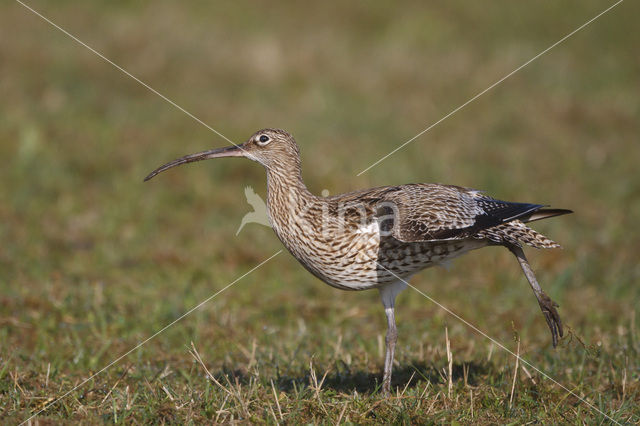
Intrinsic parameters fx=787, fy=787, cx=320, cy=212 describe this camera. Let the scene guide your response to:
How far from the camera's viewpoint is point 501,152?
1191 cm

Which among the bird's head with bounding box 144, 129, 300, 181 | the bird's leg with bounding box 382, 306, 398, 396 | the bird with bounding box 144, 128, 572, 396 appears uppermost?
the bird's head with bounding box 144, 129, 300, 181

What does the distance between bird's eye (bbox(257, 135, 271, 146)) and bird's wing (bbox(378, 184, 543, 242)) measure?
0.91 metres

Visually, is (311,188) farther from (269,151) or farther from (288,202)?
(288,202)

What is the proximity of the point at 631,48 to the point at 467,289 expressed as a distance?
11.5 meters

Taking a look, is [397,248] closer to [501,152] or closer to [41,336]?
[41,336]

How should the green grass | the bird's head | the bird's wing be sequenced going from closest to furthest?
the bird's wing < the green grass < the bird's head

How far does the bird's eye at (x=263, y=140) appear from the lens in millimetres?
5480

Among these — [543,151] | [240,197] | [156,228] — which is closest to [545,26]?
[543,151]

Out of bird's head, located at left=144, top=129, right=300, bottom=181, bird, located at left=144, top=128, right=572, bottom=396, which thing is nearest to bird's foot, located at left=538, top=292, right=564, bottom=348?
bird, located at left=144, top=128, right=572, bottom=396

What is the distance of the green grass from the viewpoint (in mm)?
5191

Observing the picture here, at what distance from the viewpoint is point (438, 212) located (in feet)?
16.3

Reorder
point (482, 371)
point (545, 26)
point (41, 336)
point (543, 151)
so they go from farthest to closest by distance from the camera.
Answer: point (545, 26) < point (543, 151) < point (41, 336) < point (482, 371)

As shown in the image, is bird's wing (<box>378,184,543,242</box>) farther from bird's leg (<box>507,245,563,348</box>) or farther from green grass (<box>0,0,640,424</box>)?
green grass (<box>0,0,640,424</box>)

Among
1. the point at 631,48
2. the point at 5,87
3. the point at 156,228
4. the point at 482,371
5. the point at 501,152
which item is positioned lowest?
the point at 482,371
